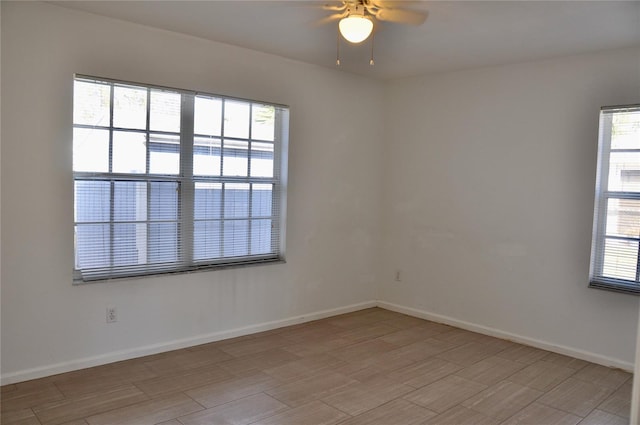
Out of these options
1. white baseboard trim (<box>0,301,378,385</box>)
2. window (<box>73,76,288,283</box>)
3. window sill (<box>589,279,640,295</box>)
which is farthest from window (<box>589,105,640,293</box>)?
window (<box>73,76,288,283</box>)

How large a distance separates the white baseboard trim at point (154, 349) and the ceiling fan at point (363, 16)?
269 cm

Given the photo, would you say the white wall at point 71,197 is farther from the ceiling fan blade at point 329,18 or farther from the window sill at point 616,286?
the window sill at point 616,286

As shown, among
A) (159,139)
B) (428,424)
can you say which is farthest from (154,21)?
(428,424)

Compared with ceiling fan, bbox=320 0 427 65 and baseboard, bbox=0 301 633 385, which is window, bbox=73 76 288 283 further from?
ceiling fan, bbox=320 0 427 65

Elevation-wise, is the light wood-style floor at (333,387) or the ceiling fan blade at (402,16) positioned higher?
the ceiling fan blade at (402,16)

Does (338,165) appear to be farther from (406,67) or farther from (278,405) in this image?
(278,405)

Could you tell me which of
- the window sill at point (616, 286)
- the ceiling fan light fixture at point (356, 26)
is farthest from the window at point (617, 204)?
the ceiling fan light fixture at point (356, 26)

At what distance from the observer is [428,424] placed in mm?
2869

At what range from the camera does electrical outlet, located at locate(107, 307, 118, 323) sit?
364 cm

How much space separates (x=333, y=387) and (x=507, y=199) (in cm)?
241

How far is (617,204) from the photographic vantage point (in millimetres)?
3912

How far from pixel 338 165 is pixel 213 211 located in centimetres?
150

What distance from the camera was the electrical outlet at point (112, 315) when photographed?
143 inches

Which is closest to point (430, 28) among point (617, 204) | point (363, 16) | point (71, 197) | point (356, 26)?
point (363, 16)
